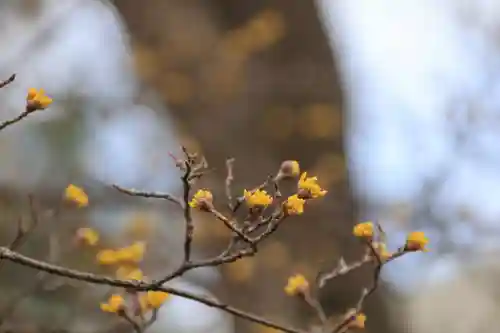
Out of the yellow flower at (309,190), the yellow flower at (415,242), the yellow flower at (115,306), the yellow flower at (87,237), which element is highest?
the yellow flower at (87,237)

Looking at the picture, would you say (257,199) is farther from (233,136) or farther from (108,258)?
(233,136)

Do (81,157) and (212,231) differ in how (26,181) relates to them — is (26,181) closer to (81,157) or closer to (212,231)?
(81,157)

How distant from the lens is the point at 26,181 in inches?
60.0

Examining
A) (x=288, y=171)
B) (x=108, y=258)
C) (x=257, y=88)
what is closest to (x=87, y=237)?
(x=108, y=258)

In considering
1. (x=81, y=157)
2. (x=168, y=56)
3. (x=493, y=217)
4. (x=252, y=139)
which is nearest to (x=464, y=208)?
(x=493, y=217)

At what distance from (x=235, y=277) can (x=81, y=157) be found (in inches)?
21.3

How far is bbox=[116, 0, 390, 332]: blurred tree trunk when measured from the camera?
1.57 m

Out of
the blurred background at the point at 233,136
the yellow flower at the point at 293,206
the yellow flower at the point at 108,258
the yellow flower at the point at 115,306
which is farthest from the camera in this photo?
the blurred background at the point at 233,136

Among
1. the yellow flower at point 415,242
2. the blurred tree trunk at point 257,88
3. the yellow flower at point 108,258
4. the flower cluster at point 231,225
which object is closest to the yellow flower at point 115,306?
the flower cluster at point 231,225

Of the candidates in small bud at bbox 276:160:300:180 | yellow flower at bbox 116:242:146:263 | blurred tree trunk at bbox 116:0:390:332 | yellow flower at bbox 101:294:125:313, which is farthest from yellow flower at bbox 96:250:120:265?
blurred tree trunk at bbox 116:0:390:332

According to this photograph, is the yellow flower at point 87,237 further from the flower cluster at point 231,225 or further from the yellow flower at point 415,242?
the yellow flower at point 415,242

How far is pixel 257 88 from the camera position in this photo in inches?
65.7

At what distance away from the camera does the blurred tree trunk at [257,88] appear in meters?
1.57

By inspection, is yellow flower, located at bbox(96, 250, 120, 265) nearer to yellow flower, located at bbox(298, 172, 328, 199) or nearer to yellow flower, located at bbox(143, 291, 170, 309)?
yellow flower, located at bbox(143, 291, 170, 309)
